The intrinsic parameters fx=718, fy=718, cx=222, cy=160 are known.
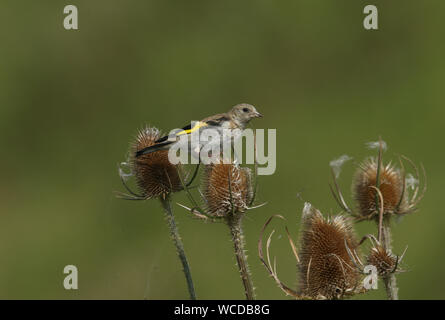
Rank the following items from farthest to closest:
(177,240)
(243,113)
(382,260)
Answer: (243,113) < (177,240) < (382,260)

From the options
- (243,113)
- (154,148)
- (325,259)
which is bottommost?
(325,259)

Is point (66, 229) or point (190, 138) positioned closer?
point (190, 138)

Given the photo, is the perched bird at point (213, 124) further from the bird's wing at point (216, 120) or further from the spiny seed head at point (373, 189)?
the spiny seed head at point (373, 189)

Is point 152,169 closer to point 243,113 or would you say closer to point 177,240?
point 177,240

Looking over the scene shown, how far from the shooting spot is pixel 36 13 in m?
18.8

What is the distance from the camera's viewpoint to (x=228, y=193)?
17.3 ft

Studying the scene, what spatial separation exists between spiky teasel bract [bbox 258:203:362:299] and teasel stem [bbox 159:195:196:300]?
0.58 m

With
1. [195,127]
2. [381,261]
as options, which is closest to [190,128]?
[195,127]

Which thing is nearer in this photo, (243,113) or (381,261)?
(381,261)

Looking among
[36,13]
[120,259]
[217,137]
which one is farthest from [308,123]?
[217,137]

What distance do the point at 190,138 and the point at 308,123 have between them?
11.9m

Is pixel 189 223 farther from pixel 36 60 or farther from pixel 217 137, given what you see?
pixel 217 137

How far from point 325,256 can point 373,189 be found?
3.05 feet

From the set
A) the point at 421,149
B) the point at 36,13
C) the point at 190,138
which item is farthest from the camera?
the point at 36,13
